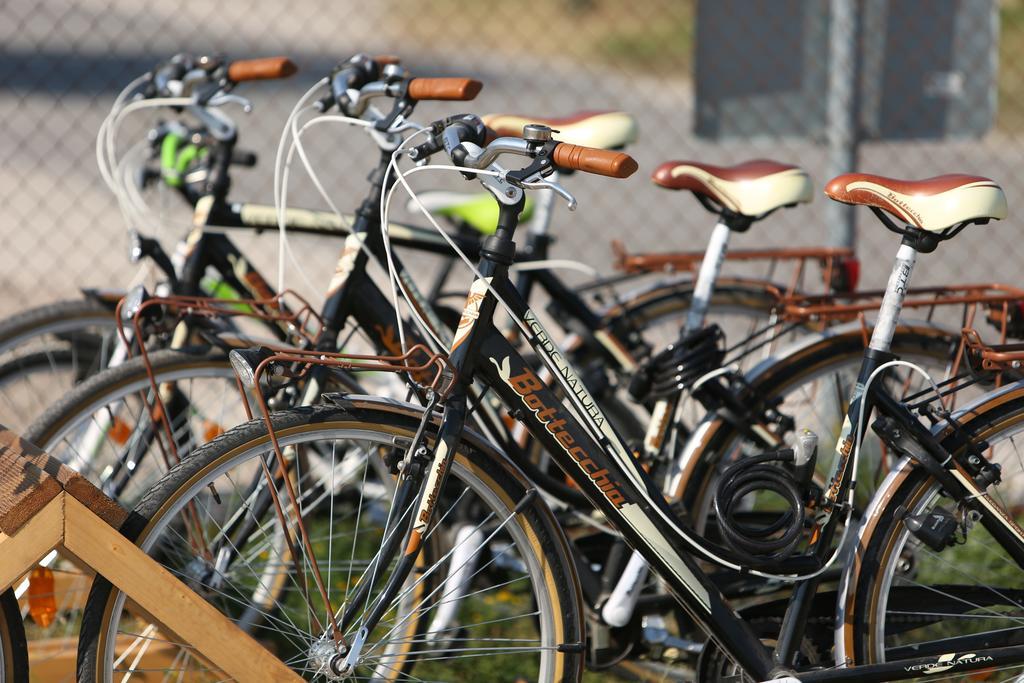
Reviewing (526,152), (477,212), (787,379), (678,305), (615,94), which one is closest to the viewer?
(526,152)

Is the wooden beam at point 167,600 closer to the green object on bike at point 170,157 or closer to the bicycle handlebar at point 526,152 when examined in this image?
the bicycle handlebar at point 526,152

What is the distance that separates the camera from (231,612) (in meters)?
3.07

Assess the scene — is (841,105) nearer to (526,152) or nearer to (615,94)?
(526,152)

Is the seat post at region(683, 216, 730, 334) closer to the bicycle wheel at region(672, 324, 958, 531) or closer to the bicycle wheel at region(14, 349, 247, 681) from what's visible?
the bicycle wheel at region(672, 324, 958, 531)

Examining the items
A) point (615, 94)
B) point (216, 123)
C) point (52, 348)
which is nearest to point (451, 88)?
point (216, 123)

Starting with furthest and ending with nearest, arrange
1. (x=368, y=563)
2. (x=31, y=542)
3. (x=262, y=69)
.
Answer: (x=262, y=69) < (x=368, y=563) < (x=31, y=542)

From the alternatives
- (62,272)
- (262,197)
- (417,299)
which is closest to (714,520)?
(417,299)

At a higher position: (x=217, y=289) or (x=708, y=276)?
(x=708, y=276)

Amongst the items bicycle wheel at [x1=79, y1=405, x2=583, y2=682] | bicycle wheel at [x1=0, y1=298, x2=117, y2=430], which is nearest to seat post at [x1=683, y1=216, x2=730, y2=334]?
bicycle wheel at [x1=79, y1=405, x2=583, y2=682]

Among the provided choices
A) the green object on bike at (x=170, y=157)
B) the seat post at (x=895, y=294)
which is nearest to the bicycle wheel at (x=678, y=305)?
the seat post at (x=895, y=294)

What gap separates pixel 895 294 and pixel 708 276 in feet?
1.98

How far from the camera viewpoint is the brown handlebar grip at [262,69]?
302cm

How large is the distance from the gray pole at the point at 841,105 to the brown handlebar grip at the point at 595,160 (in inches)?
74.6

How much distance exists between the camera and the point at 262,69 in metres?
3.03
